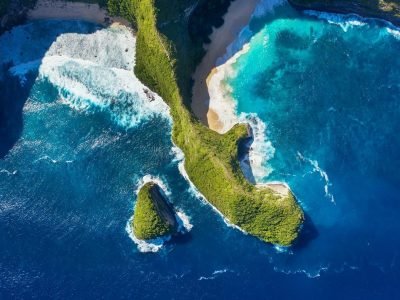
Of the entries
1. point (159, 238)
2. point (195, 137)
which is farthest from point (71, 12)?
point (159, 238)

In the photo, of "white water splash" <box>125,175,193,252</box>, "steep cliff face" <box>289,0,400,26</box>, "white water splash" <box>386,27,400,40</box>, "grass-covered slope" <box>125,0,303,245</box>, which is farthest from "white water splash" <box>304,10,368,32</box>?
"white water splash" <box>125,175,193,252</box>

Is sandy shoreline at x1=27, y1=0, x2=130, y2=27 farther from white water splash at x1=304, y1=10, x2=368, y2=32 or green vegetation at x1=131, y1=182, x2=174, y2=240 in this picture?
white water splash at x1=304, y1=10, x2=368, y2=32

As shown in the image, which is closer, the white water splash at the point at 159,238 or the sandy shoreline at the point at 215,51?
the white water splash at the point at 159,238

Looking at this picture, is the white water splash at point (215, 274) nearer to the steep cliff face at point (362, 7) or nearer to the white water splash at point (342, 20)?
the white water splash at point (342, 20)

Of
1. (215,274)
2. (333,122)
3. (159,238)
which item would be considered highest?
(333,122)

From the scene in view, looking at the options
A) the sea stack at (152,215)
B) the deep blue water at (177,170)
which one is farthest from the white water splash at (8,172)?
the sea stack at (152,215)

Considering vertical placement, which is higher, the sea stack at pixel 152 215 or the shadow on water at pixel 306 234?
the shadow on water at pixel 306 234

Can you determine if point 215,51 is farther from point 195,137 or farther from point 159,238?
point 159,238

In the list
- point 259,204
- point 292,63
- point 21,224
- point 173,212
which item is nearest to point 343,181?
point 259,204
